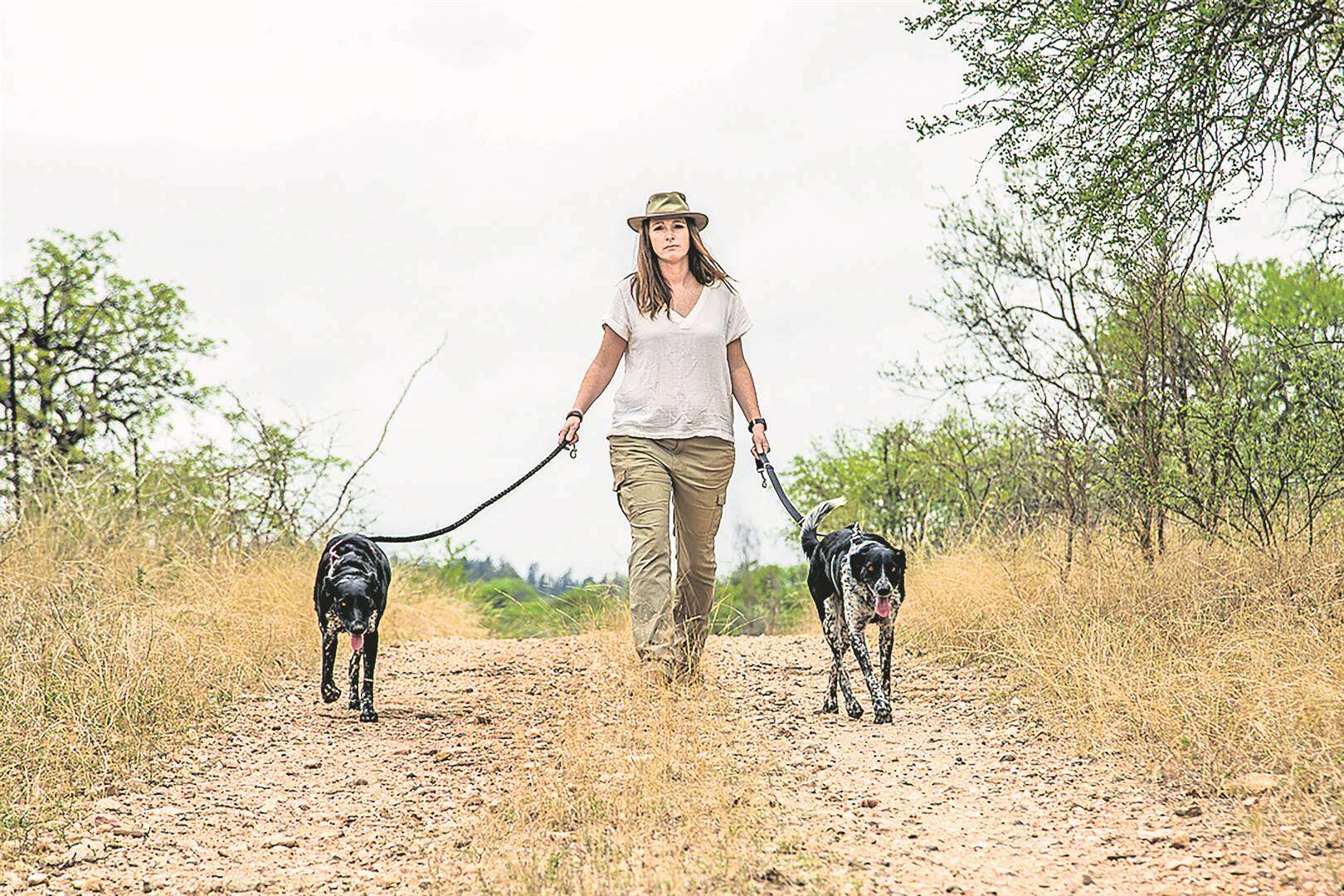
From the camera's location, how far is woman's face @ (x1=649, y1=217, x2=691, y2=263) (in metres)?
7.00

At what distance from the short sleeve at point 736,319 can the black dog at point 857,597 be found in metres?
1.24

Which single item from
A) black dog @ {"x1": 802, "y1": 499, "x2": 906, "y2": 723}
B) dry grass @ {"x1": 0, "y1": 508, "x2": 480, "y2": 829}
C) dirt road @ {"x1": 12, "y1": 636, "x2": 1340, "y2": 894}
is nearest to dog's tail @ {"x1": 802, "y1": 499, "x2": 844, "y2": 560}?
black dog @ {"x1": 802, "y1": 499, "x2": 906, "y2": 723}

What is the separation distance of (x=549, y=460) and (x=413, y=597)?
570 centimetres

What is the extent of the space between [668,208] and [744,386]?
104 cm

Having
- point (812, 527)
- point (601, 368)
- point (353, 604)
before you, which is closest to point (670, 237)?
point (601, 368)

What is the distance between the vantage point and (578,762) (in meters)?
5.43

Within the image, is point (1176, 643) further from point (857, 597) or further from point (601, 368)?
point (601, 368)

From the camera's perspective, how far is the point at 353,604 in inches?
262

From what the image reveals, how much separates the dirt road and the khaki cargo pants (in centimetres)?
35

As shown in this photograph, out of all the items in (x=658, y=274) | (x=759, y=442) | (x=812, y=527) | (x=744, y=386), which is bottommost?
(x=812, y=527)

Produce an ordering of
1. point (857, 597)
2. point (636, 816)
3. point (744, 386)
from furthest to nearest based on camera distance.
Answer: point (744, 386), point (857, 597), point (636, 816)

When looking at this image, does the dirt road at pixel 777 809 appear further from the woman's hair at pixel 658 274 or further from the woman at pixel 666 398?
the woman's hair at pixel 658 274

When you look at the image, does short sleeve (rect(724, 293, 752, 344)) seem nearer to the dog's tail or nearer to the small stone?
the dog's tail

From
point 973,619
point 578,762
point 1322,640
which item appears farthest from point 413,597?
point 1322,640
